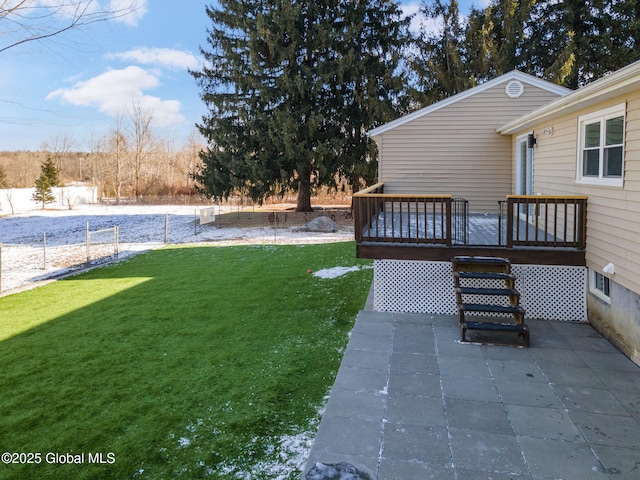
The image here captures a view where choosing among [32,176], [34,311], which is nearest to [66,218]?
[34,311]

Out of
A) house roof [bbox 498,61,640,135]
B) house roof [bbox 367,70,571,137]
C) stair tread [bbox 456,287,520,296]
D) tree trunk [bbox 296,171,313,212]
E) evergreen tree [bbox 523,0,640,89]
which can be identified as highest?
evergreen tree [bbox 523,0,640,89]

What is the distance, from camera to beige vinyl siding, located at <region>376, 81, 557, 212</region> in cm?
1083

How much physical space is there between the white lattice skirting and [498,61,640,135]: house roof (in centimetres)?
223

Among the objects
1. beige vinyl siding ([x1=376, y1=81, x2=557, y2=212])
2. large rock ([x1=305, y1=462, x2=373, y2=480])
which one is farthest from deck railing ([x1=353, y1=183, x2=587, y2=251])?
beige vinyl siding ([x1=376, y1=81, x2=557, y2=212])

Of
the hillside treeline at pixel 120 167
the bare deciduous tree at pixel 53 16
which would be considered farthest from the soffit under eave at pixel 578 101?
the hillside treeline at pixel 120 167

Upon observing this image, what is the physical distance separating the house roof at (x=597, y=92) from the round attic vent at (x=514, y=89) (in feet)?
11.5

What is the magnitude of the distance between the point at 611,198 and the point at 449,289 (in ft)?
7.99

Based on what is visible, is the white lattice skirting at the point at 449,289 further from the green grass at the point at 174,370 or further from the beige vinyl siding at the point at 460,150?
the beige vinyl siding at the point at 460,150

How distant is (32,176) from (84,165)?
5.68 m

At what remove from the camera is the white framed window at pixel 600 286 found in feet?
18.8

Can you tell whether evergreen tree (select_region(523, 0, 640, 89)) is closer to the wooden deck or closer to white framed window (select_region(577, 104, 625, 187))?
white framed window (select_region(577, 104, 625, 187))

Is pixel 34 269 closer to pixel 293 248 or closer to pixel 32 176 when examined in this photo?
pixel 293 248

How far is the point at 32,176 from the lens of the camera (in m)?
51.7

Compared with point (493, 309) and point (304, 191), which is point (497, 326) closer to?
point (493, 309)
